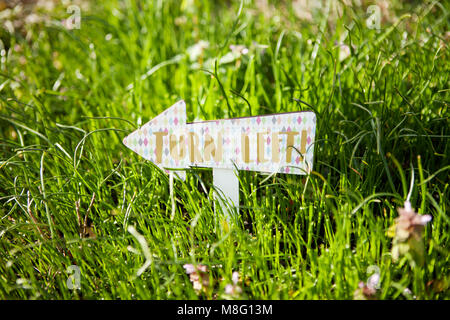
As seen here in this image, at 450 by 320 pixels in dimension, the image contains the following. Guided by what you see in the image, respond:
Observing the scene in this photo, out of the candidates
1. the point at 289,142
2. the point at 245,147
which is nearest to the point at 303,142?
the point at 289,142

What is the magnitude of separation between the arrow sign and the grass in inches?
2.8

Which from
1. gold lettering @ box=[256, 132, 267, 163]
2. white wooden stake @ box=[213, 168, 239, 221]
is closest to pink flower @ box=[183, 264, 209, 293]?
white wooden stake @ box=[213, 168, 239, 221]

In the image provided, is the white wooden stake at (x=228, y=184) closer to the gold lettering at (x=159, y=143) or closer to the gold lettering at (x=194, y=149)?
the gold lettering at (x=194, y=149)

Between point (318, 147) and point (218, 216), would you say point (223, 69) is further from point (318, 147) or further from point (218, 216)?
point (218, 216)

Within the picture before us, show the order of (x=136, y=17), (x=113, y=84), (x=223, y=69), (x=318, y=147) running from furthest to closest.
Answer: (x=136, y=17) → (x=113, y=84) → (x=223, y=69) → (x=318, y=147)

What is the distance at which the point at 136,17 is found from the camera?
235 centimetres

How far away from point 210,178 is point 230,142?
0.35m

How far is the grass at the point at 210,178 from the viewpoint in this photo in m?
0.94

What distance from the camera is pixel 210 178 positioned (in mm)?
1386

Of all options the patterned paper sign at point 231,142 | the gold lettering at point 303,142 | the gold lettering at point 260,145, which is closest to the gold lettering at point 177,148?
the patterned paper sign at point 231,142

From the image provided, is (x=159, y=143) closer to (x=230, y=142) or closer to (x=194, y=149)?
(x=194, y=149)

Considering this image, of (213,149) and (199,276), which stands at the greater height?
(213,149)
